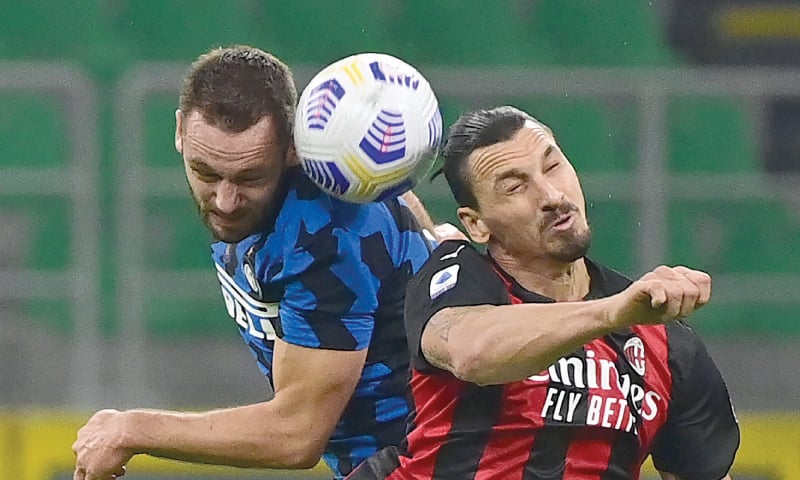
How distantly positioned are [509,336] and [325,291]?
2.46 feet

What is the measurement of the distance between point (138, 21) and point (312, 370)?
198 inches

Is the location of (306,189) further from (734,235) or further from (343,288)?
(734,235)

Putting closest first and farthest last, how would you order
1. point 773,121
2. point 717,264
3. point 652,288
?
point 652,288 < point 717,264 < point 773,121

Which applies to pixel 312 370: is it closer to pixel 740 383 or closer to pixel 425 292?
pixel 425 292

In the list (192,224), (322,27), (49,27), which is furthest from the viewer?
(322,27)

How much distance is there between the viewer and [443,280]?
3.29m

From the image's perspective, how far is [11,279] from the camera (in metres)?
7.01

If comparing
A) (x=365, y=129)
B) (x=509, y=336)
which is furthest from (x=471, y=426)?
(x=365, y=129)

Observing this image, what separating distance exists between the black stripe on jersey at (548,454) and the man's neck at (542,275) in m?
0.26

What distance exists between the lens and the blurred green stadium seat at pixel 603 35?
8.67m

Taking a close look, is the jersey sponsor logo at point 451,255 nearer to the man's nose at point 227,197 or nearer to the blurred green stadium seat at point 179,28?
the man's nose at point 227,197

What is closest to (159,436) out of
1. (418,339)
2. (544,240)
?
(418,339)

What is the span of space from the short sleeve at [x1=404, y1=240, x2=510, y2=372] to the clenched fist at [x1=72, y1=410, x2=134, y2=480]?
0.61 metres

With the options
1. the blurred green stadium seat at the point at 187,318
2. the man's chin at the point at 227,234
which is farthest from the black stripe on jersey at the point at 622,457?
the blurred green stadium seat at the point at 187,318
